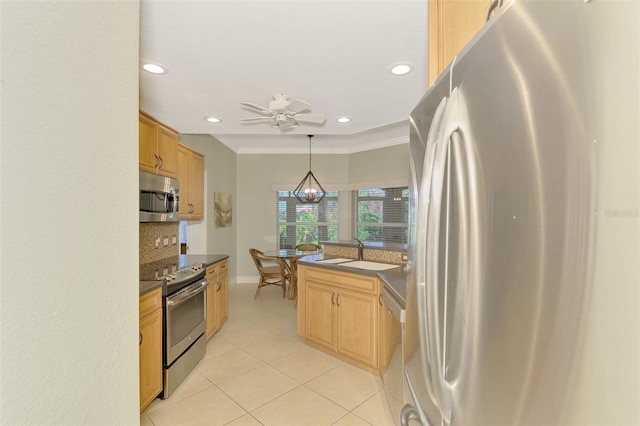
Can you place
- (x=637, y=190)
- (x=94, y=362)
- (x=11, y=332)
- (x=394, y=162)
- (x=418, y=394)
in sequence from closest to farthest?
(x=637, y=190) < (x=11, y=332) < (x=94, y=362) < (x=418, y=394) < (x=394, y=162)

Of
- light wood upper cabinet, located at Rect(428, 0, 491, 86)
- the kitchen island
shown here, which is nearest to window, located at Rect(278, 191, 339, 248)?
the kitchen island

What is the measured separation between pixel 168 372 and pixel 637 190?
2.84m

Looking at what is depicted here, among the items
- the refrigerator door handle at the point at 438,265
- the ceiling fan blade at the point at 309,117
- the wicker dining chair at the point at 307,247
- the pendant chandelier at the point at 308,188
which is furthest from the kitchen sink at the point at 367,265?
the pendant chandelier at the point at 308,188

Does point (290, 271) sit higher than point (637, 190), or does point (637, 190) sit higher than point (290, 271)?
point (637, 190)

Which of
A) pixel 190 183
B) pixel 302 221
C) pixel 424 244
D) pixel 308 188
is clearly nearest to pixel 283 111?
pixel 190 183

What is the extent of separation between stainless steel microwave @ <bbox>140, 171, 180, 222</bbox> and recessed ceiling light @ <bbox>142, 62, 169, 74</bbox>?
93 centimetres

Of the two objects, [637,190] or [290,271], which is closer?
[637,190]

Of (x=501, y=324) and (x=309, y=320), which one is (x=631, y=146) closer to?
(x=501, y=324)

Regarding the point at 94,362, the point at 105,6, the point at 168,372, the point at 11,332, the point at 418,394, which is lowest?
the point at 168,372

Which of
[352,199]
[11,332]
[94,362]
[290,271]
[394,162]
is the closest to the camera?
[11,332]

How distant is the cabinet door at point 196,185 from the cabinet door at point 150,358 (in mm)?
1936

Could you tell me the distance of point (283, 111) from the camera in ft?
9.20

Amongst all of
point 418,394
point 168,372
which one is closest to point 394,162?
point 168,372

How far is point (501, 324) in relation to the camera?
50 cm
